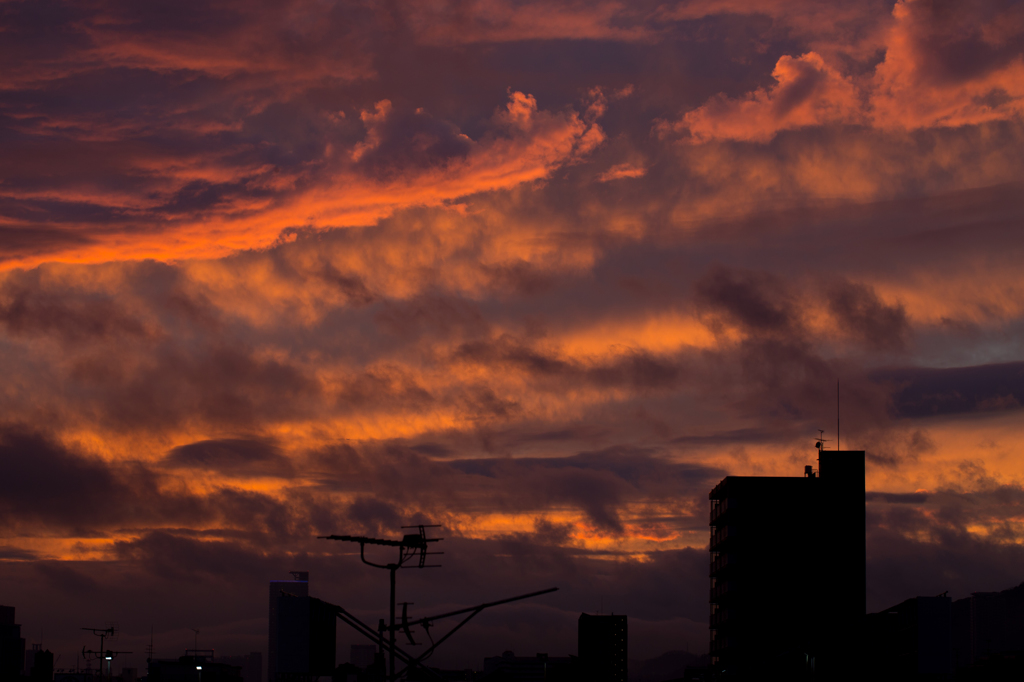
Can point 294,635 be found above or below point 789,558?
below

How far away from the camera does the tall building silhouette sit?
152250mm

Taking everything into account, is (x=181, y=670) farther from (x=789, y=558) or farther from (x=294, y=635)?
(x=294, y=635)

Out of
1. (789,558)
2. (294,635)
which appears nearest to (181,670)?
(789,558)

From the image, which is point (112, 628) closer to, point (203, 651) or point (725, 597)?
point (203, 651)

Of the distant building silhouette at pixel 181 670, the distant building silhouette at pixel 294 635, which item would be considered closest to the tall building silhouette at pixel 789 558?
the distant building silhouette at pixel 181 670

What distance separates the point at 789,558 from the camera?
155875 mm

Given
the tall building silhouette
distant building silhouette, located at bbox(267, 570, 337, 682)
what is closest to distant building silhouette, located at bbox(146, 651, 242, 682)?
the tall building silhouette

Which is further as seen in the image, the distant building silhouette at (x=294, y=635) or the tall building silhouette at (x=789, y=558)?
the tall building silhouette at (x=789, y=558)

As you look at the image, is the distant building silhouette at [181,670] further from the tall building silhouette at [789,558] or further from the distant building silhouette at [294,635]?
the distant building silhouette at [294,635]

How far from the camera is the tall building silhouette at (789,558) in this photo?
152 metres

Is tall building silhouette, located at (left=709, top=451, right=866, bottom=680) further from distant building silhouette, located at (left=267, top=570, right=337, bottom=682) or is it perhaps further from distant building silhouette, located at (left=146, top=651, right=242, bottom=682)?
distant building silhouette, located at (left=267, top=570, right=337, bottom=682)

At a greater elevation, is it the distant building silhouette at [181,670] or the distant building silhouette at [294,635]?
the distant building silhouette at [294,635]

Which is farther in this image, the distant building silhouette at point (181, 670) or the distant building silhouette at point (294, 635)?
the distant building silhouette at point (181, 670)

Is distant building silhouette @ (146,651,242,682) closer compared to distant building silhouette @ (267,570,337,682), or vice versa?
distant building silhouette @ (267,570,337,682)
